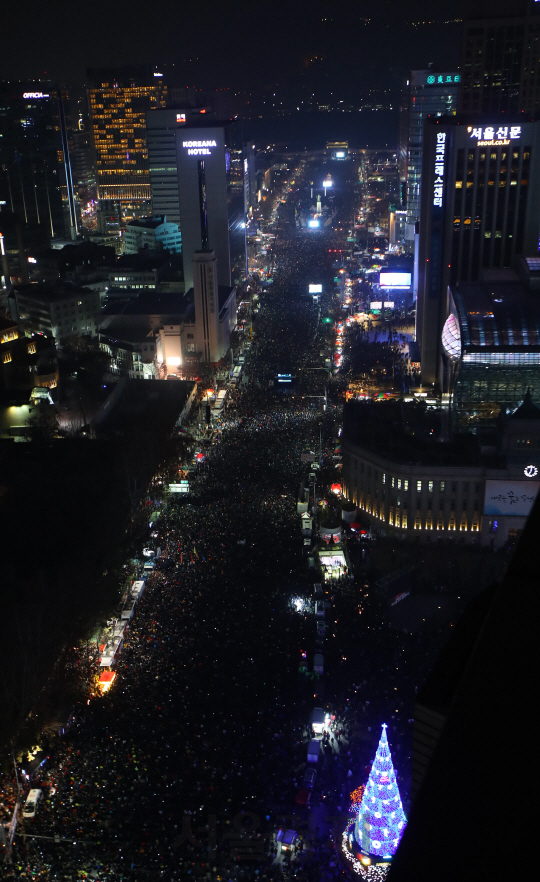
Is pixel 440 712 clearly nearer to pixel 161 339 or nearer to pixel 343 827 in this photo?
pixel 343 827

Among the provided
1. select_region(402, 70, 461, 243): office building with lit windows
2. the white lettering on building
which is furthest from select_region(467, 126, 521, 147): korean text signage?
select_region(402, 70, 461, 243): office building with lit windows

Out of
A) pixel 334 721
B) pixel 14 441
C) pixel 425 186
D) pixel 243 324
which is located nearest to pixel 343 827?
pixel 334 721

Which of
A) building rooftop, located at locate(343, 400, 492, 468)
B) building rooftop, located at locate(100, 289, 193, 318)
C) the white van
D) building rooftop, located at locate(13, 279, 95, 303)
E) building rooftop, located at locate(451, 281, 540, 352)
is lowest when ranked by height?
the white van

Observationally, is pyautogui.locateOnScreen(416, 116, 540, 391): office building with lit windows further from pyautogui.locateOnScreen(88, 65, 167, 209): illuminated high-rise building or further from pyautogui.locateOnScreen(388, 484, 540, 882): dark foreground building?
pyautogui.locateOnScreen(88, 65, 167, 209): illuminated high-rise building

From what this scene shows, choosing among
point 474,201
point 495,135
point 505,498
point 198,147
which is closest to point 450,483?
point 505,498

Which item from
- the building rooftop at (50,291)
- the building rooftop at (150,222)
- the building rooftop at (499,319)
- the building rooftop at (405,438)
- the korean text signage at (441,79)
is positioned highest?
the korean text signage at (441,79)

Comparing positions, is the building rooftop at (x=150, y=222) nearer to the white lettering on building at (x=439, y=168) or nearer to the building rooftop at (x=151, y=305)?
the building rooftop at (x=151, y=305)

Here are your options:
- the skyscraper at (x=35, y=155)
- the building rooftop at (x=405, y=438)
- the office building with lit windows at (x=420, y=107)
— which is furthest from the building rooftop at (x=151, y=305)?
the office building with lit windows at (x=420, y=107)
